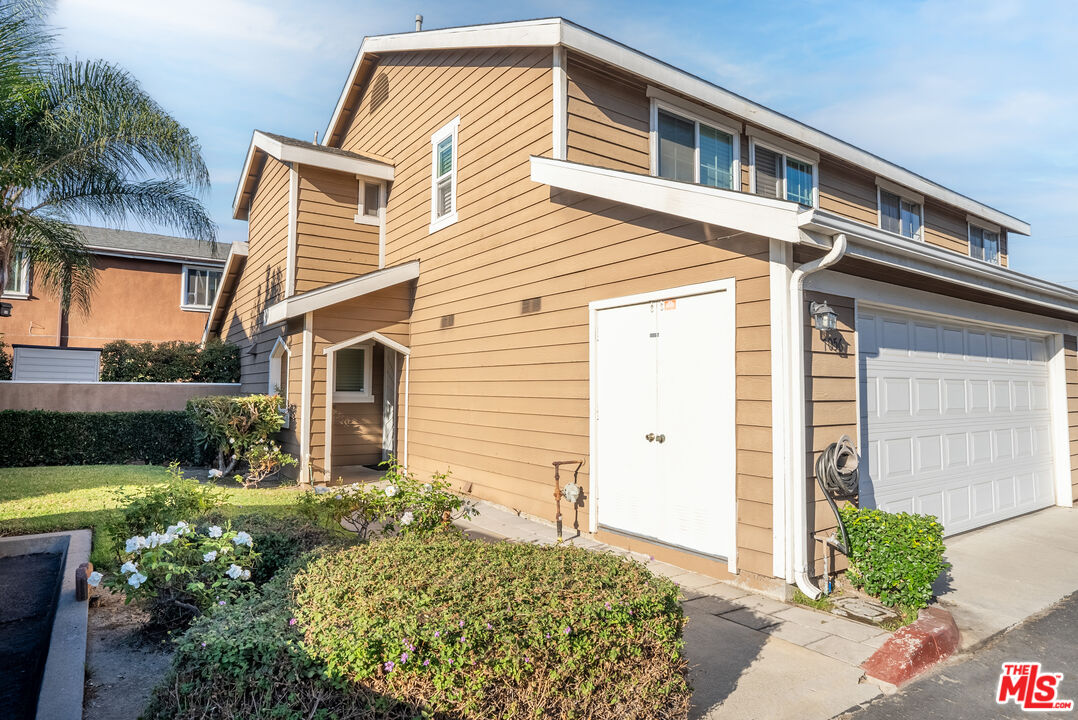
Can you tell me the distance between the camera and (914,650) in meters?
3.81

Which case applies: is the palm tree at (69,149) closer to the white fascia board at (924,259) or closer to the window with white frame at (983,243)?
the white fascia board at (924,259)

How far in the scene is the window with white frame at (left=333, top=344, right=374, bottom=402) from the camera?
11.4 m

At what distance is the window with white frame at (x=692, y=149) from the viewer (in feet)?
26.6

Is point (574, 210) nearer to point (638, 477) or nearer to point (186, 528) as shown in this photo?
point (638, 477)

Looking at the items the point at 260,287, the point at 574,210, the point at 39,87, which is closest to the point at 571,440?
the point at 574,210

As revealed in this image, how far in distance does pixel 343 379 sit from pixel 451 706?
9.78 m

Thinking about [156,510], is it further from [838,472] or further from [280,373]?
[280,373]

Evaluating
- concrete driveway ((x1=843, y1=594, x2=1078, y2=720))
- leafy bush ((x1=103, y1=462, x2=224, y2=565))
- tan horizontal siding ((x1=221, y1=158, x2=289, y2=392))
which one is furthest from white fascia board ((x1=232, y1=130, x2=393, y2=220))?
concrete driveway ((x1=843, y1=594, x2=1078, y2=720))

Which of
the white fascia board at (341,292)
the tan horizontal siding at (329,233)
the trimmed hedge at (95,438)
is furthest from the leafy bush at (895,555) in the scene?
the trimmed hedge at (95,438)

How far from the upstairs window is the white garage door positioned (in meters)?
3.58

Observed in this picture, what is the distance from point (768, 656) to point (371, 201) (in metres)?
10.9

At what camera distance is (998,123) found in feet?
48.9

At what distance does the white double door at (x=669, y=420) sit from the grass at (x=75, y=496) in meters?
3.53

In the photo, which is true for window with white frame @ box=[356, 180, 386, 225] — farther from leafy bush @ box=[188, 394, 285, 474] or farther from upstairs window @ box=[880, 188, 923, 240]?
upstairs window @ box=[880, 188, 923, 240]
